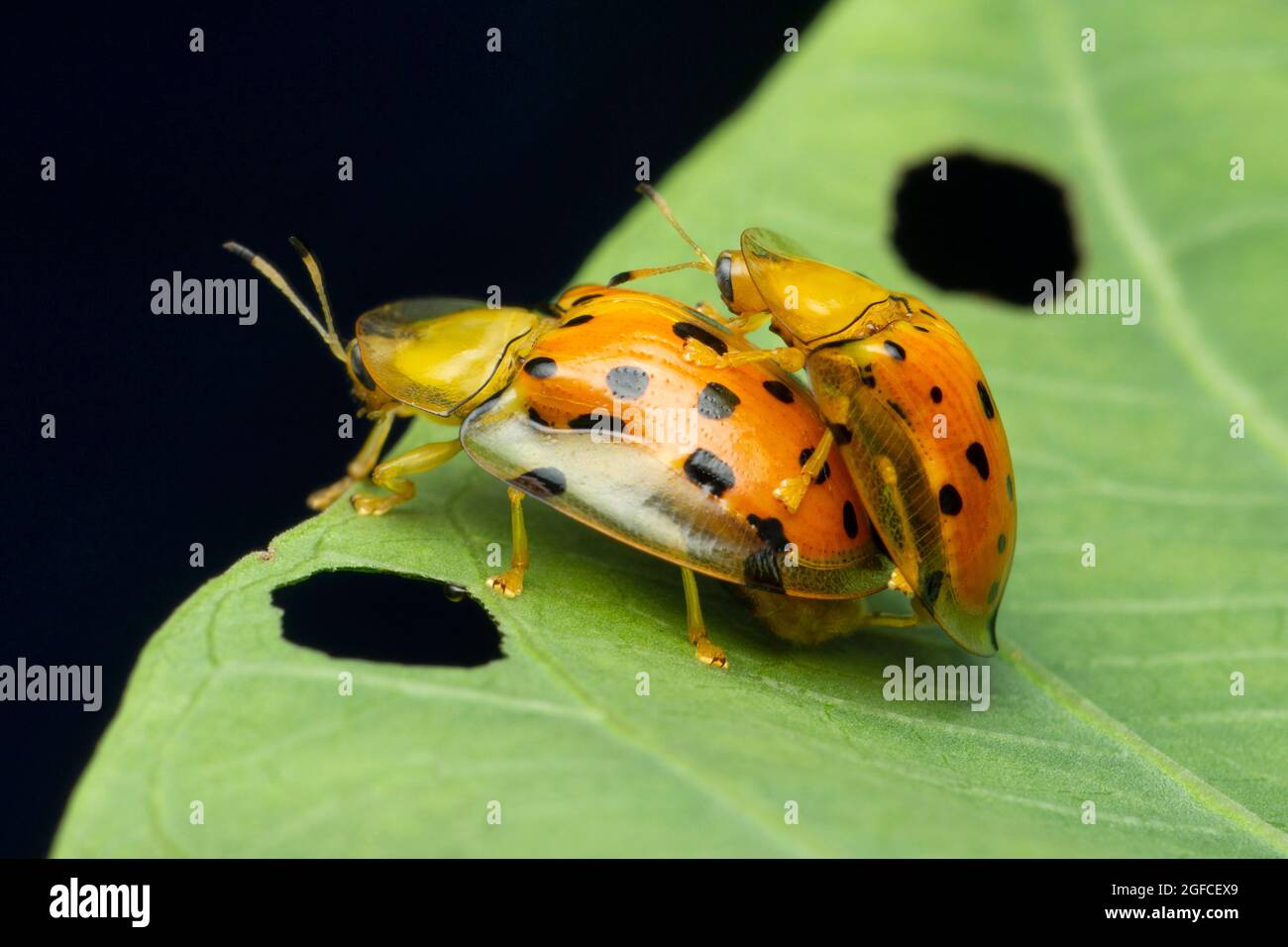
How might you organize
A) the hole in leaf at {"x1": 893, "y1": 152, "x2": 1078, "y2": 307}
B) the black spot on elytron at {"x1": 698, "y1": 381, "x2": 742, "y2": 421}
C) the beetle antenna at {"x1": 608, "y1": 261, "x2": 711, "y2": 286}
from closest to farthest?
the black spot on elytron at {"x1": 698, "y1": 381, "x2": 742, "y2": 421} < the beetle antenna at {"x1": 608, "y1": 261, "x2": 711, "y2": 286} < the hole in leaf at {"x1": 893, "y1": 152, "x2": 1078, "y2": 307}

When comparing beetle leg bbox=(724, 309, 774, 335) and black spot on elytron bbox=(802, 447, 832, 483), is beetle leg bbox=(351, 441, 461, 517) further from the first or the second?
black spot on elytron bbox=(802, 447, 832, 483)

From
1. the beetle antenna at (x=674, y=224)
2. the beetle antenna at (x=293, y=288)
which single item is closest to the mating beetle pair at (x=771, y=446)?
the beetle antenna at (x=674, y=224)

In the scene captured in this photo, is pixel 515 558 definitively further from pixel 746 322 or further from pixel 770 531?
pixel 746 322

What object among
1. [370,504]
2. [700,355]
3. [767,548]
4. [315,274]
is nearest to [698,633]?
[767,548]

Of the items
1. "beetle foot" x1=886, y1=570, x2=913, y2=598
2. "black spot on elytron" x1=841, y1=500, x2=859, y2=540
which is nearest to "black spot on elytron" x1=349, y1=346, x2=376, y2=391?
"black spot on elytron" x1=841, y1=500, x2=859, y2=540

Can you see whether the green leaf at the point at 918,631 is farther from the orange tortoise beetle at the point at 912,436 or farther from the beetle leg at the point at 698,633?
the orange tortoise beetle at the point at 912,436

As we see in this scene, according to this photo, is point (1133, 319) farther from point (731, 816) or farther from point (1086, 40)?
point (731, 816)

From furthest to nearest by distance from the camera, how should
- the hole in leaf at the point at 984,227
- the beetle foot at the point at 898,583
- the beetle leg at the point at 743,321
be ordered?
the hole in leaf at the point at 984,227
the beetle leg at the point at 743,321
the beetle foot at the point at 898,583
